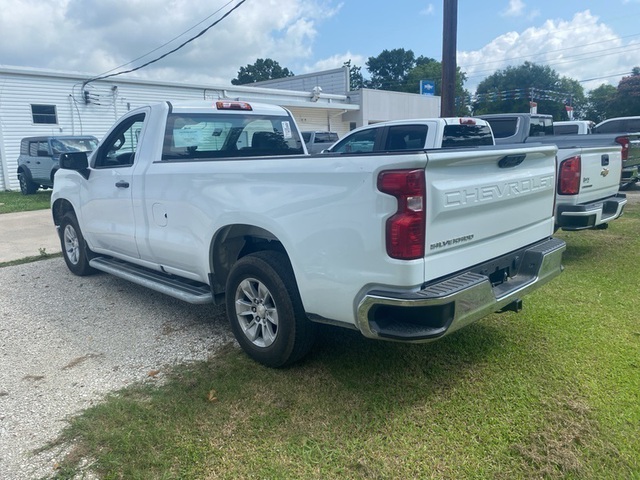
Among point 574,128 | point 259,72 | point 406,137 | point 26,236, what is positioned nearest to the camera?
point 406,137

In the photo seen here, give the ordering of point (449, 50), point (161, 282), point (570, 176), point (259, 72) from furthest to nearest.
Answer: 1. point (259, 72)
2. point (449, 50)
3. point (570, 176)
4. point (161, 282)

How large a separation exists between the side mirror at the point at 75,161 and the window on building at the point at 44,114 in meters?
16.0

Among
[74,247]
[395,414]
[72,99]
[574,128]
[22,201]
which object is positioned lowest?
[22,201]

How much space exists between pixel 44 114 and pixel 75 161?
16300 mm

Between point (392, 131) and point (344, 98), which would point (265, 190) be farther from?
point (344, 98)

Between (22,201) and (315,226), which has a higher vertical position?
(315,226)

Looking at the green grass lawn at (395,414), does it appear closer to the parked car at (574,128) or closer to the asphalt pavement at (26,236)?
the asphalt pavement at (26,236)

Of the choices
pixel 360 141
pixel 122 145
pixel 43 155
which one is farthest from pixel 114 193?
pixel 43 155

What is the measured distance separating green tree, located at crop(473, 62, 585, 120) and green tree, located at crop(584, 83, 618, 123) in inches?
49.9

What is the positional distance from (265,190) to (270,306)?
Result: 83cm

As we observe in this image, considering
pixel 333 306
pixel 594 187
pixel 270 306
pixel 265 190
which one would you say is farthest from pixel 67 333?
pixel 594 187

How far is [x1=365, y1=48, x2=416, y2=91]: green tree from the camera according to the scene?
302ft

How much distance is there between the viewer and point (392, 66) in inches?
3634

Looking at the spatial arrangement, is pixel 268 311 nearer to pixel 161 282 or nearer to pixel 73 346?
pixel 161 282
